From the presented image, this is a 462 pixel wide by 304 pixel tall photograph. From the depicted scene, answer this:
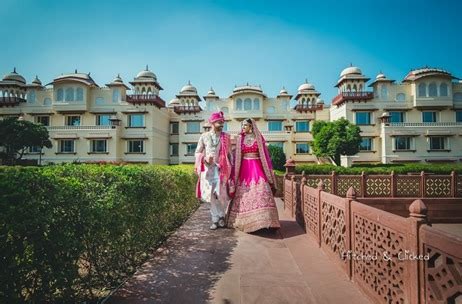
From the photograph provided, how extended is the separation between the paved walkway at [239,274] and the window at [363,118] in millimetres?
28168

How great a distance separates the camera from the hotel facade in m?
28.5

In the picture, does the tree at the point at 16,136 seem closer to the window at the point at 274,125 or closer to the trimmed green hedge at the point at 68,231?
the window at the point at 274,125

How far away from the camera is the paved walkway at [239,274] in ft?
8.83

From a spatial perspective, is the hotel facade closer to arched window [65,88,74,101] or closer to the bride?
arched window [65,88,74,101]

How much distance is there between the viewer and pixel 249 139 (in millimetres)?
5922

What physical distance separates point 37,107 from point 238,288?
36.1 meters

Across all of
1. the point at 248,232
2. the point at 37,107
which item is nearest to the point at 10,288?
the point at 248,232

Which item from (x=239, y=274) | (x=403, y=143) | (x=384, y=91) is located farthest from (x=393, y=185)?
(x=384, y=91)

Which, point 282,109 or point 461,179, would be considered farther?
point 282,109

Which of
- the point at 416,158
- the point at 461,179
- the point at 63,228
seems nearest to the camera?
the point at 63,228

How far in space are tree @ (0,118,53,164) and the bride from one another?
26.8m

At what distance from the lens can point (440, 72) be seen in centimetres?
2869

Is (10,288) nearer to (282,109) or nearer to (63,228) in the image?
(63,228)

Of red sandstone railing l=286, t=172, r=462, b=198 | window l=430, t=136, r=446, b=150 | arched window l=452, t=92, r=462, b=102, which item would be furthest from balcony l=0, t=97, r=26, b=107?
arched window l=452, t=92, r=462, b=102
